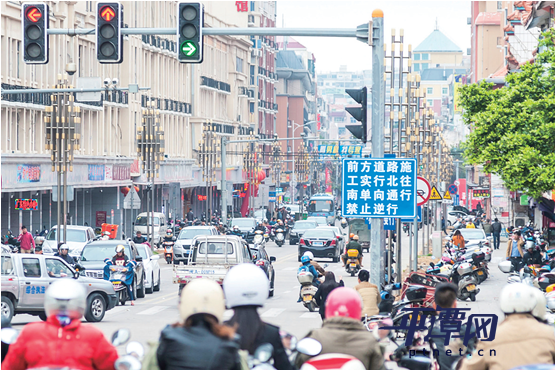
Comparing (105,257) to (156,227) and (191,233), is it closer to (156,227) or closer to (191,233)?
(191,233)

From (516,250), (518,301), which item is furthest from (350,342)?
(516,250)

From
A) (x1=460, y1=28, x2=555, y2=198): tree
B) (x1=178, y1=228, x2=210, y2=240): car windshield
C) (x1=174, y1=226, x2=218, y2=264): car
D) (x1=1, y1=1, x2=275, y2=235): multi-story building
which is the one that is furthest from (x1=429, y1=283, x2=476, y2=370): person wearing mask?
(x1=1, y1=1, x2=275, y2=235): multi-story building

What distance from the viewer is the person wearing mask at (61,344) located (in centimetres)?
579

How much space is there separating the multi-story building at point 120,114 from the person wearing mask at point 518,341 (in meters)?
39.3

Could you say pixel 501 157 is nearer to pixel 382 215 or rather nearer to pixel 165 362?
pixel 382 215

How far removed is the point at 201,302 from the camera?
223 inches

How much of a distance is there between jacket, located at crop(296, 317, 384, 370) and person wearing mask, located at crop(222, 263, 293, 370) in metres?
0.21

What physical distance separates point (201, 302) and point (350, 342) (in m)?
1.12

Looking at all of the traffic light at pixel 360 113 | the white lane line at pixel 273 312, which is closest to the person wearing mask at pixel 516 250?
the white lane line at pixel 273 312

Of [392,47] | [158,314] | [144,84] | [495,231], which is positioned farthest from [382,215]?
[144,84]

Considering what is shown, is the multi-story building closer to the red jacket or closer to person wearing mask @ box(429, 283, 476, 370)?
person wearing mask @ box(429, 283, 476, 370)

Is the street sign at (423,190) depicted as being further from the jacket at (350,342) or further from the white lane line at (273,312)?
the jacket at (350,342)

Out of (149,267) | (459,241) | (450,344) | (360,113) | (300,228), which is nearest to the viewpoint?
(450,344)

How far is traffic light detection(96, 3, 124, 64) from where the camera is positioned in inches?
601
